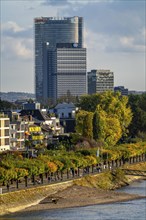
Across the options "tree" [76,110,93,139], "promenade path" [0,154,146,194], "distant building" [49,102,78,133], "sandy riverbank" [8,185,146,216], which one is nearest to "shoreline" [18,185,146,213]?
"sandy riverbank" [8,185,146,216]

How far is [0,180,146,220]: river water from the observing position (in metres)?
70.1

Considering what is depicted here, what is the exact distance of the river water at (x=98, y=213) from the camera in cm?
7006

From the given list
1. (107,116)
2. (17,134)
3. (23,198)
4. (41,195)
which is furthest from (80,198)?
(107,116)

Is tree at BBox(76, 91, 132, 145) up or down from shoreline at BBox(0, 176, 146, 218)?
up

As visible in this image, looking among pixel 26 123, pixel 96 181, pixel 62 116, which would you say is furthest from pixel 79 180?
pixel 62 116

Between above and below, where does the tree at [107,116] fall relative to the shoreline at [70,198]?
above

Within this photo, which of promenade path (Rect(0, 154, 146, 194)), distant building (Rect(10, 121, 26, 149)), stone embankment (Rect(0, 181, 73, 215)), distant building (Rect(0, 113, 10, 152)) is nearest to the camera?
stone embankment (Rect(0, 181, 73, 215))

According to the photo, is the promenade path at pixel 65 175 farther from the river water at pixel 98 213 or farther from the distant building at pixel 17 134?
the distant building at pixel 17 134

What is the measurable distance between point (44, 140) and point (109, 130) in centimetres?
1049

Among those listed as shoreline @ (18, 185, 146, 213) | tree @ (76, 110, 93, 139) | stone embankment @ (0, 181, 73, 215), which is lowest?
shoreline @ (18, 185, 146, 213)

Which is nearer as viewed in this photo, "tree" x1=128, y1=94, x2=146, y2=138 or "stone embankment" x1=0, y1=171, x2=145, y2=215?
"stone embankment" x1=0, y1=171, x2=145, y2=215

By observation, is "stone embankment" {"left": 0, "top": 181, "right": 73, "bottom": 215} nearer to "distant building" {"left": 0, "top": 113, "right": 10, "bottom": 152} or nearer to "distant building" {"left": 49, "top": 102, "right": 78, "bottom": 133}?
"distant building" {"left": 0, "top": 113, "right": 10, "bottom": 152}

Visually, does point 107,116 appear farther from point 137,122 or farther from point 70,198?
point 70,198

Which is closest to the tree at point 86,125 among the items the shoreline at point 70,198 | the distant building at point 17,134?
the distant building at point 17,134
